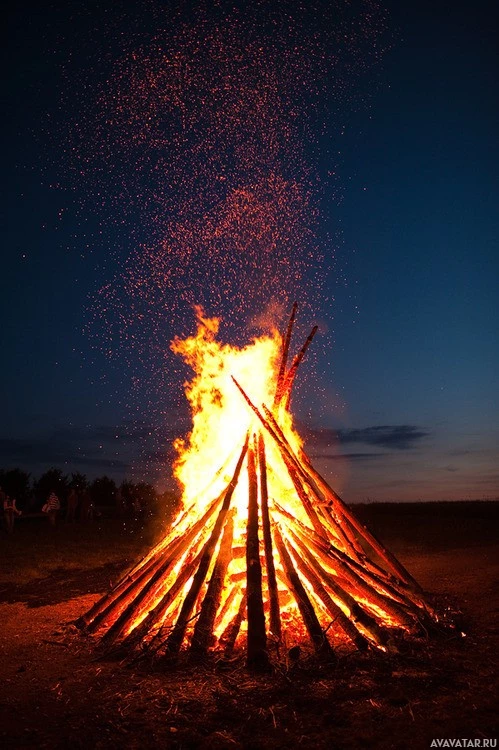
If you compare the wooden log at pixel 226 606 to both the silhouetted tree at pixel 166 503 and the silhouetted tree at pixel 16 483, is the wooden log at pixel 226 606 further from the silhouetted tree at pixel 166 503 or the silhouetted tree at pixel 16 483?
the silhouetted tree at pixel 16 483

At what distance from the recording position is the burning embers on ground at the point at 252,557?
5.73m

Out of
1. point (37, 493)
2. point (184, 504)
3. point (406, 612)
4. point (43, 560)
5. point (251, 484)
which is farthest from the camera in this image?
point (37, 493)

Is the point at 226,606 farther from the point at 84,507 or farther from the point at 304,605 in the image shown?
the point at 84,507

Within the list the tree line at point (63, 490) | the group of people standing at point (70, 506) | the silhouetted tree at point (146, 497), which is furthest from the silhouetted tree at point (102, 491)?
the group of people standing at point (70, 506)

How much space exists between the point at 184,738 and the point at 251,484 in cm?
357

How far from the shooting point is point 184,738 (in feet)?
12.9

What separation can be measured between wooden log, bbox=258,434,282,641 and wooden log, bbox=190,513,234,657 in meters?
0.50

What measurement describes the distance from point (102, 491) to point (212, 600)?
49030 millimetres

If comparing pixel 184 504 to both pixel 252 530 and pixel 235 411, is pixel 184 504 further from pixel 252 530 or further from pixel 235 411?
pixel 252 530

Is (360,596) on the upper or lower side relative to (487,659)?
upper

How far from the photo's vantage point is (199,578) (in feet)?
20.4

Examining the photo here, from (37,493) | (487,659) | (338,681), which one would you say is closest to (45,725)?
(338,681)

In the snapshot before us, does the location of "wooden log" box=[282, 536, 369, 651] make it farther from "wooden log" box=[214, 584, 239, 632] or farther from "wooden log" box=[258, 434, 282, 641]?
"wooden log" box=[214, 584, 239, 632]

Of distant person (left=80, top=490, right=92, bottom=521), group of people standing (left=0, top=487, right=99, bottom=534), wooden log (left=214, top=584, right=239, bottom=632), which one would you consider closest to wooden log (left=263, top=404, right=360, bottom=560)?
wooden log (left=214, top=584, right=239, bottom=632)
